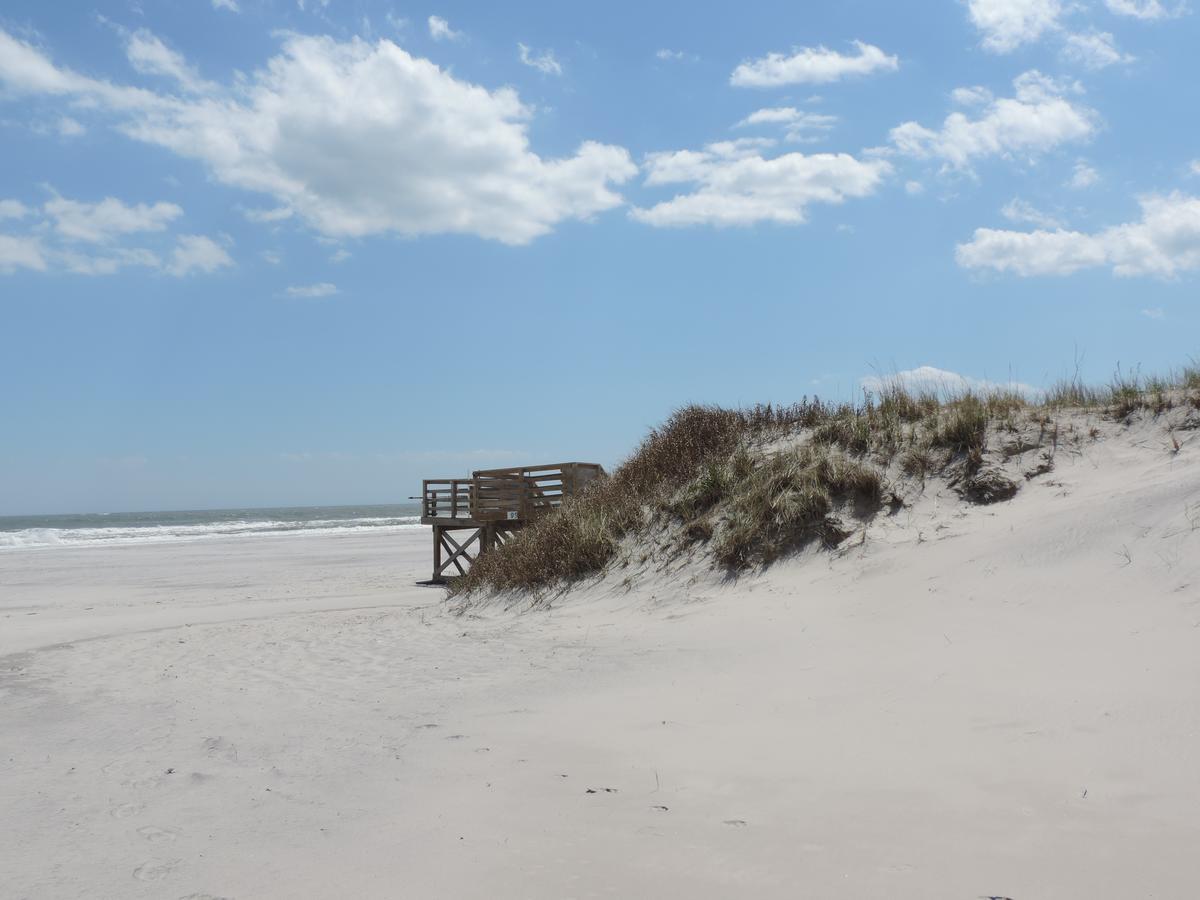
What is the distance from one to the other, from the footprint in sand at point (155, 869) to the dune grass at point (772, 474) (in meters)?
7.21

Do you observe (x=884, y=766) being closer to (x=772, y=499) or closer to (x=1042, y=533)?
(x=1042, y=533)

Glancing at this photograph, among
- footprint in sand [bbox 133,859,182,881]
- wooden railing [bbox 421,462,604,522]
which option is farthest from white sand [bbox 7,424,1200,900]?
wooden railing [bbox 421,462,604,522]

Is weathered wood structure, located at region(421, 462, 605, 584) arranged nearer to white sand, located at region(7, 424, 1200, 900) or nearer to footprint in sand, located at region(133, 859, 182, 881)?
white sand, located at region(7, 424, 1200, 900)

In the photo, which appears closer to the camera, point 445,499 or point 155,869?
point 155,869

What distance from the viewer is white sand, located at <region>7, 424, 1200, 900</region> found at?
3512 mm

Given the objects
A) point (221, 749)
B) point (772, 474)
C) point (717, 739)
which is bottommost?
point (221, 749)

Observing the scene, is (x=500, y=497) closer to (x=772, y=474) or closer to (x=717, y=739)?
(x=772, y=474)

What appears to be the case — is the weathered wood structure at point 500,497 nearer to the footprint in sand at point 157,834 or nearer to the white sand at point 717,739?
the white sand at point 717,739

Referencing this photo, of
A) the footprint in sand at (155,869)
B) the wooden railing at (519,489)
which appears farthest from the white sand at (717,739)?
the wooden railing at (519,489)

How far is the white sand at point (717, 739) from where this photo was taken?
11.5 feet

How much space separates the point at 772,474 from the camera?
1111 cm

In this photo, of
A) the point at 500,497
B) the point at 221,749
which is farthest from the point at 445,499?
the point at 221,749

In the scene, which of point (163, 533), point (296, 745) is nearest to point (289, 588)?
point (296, 745)

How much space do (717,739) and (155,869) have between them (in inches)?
116
